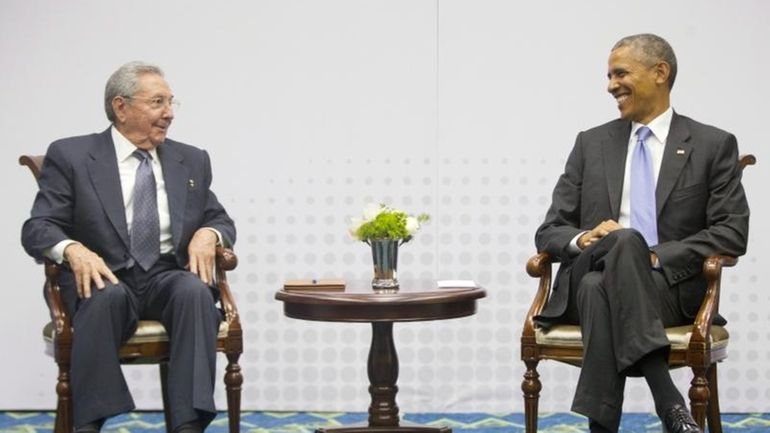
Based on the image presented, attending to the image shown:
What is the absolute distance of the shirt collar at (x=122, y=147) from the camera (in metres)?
4.62

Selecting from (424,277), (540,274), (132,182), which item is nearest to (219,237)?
(132,182)

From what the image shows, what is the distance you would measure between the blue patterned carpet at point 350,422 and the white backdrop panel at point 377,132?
0.34 ft

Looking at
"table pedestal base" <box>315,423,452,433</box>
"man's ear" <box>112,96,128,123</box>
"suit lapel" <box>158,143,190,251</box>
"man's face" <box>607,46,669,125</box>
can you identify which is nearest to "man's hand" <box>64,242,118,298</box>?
"suit lapel" <box>158,143,190,251</box>

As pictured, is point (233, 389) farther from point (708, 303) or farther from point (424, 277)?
point (708, 303)

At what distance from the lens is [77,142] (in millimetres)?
4570

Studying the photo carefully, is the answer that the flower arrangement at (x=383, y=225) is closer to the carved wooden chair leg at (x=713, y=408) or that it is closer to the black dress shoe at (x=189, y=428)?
the black dress shoe at (x=189, y=428)

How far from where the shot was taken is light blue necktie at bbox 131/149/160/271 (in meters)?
4.46

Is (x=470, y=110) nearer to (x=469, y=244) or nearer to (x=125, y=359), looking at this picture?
(x=469, y=244)

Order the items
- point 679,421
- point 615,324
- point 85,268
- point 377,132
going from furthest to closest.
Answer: point 377,132 → point 85,268 → point 615,324 → point 679,421

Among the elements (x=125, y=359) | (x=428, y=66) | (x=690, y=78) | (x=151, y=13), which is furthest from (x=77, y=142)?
(x=690, y=78)

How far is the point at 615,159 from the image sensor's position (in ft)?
14.9

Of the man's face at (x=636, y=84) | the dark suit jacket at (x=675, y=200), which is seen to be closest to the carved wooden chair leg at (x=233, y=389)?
the dark suit jacket at (x=675, y=200)

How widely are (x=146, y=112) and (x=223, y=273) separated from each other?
665 mm

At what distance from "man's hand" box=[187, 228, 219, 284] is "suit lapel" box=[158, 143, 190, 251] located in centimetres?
9
